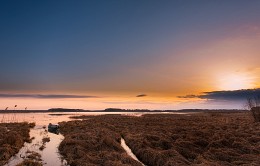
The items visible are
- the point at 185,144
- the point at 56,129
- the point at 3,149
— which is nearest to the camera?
the point at 3,149

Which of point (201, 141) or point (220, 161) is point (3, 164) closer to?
point (220, 161)

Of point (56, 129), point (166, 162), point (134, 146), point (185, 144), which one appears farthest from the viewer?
point (56, 129)

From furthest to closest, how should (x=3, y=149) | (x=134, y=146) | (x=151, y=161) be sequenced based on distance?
(x=134, y=146) < (x=3, y=149) < (x=151, y=161)

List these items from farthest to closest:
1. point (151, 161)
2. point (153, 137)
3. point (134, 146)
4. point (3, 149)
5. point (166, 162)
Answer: point (153, 137) < point (134, 146) < point (3, 149) < point (151, 161) < point (166, 162)

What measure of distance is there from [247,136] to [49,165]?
2446cm

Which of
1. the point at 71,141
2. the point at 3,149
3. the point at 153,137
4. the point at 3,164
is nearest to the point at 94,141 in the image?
the point at 71,141

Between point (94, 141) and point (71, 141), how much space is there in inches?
105

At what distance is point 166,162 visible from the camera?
23172 mm

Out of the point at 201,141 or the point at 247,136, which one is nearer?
the point at 201,141

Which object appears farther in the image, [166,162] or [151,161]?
[151,161]

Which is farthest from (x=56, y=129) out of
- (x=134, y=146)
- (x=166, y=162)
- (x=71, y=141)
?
(x=166, y=162)

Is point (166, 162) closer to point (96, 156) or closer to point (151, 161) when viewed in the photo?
point (151, 161)

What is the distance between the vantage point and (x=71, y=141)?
33.9 m

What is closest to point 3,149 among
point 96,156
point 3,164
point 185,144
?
point 3,164
